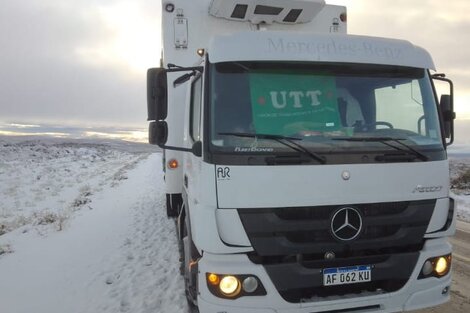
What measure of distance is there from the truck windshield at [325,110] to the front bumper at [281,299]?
2.96ft

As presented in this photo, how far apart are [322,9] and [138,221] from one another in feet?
21.3

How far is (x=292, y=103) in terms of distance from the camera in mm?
3730

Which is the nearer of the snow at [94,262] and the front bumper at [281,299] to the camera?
the front bumper at [281,299]

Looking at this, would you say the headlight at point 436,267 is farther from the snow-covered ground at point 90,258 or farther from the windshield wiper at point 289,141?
the snow-covered ground at point 90,258

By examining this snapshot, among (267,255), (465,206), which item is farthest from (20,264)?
(465,206)

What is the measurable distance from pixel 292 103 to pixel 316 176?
700 millimetres

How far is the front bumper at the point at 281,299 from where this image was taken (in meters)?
3.39

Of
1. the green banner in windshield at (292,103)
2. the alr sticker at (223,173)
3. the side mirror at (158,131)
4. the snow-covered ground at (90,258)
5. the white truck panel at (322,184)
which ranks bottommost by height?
the snow-covered ground at (90,258)

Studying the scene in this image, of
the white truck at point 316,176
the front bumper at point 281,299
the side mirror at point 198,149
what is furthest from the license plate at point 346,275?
the side mirror at point 198,149

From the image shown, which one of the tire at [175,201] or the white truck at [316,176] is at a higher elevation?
the white truck at [316,176]

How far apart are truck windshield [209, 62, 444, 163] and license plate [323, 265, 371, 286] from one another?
3.13ft

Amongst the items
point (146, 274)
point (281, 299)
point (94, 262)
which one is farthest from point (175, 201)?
point (281, 299)

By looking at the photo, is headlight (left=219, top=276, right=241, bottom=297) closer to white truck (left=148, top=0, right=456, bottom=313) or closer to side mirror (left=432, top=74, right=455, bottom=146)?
white truck (left=148, top=0, right=456, bottom=313)

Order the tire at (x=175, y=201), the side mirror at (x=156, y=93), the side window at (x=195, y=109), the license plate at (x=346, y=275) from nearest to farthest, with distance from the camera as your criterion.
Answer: the license plate at (x=346, y=275), the side mirror at (x=156, y=93), the side window at (x=195, y=109), the tire at (x=175, y=201)
